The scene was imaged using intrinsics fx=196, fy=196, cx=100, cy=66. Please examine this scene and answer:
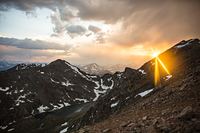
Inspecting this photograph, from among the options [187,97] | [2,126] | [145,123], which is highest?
[187,97]

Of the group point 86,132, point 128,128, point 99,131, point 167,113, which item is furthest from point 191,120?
point 86,132

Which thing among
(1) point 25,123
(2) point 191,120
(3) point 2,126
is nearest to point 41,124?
(1) point 25,123

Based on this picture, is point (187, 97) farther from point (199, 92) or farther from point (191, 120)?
point (191, 120)

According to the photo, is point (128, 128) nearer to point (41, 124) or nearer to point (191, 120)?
point (191, 120)

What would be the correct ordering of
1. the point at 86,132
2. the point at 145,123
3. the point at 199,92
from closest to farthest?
the point at 145,123, the point at 199,92, the point at 86,132

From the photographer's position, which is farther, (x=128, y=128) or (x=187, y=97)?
(x=187, y=97)

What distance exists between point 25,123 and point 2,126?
26.5m

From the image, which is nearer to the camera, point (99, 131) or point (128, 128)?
point (128, 128)

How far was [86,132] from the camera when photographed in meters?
21.2

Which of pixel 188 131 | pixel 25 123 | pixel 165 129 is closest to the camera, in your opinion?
pixel 188 131

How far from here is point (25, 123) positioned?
184375mm

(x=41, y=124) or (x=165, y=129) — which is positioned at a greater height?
(x=165, y=129)

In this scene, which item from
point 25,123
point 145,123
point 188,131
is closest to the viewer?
point 188,131

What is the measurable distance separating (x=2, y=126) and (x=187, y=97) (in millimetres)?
208277
